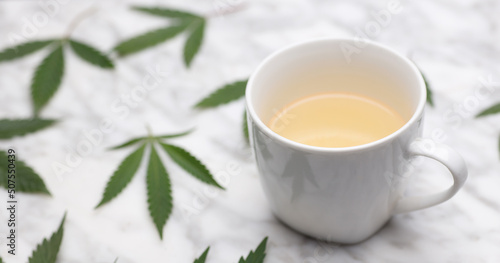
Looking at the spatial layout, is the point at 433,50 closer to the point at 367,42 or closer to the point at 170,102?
the point at 367,42

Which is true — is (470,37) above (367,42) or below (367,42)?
below

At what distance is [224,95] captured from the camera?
87 cm

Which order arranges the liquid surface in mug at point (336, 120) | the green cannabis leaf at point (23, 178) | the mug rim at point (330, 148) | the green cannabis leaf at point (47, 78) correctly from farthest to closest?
the green cannabis leaf at point (47, 78), the green cannabis leaf at point (23, 178), the liquid surface in mug at point (336, 120), the mug rim at point (330, 148)

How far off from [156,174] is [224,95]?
174 mm

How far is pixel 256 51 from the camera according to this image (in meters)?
0.95

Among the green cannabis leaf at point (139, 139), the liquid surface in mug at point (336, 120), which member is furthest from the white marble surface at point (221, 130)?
the liquid surface in mug at point (336, 120)

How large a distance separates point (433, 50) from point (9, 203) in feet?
2.19

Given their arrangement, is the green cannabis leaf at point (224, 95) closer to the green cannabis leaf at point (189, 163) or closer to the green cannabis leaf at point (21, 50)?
the green cannabis leaf at point (189, 163)

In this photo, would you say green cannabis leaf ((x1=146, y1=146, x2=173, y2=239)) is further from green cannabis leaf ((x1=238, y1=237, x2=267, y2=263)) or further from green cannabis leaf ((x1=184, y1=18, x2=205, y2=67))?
green cannabis leaf ((x1=184, y1=18, x2=205, y2=67))

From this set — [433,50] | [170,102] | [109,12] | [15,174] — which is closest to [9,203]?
[15,174]

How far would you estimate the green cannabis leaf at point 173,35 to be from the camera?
0.95 meters

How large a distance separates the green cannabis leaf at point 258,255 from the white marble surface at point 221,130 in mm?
12

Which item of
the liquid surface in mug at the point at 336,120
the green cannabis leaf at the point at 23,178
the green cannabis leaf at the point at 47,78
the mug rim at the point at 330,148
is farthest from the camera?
the green cannabis leaf at the point at 47,78

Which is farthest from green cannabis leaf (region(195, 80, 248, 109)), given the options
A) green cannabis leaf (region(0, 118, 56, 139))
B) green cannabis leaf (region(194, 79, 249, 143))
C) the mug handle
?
the mug handle
